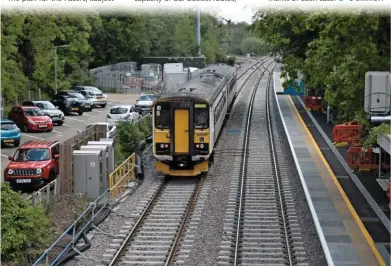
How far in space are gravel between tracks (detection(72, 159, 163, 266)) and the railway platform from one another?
5.32 meters

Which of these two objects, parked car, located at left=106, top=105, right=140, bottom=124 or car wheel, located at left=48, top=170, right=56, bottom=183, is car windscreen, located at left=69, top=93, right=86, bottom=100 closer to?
parked car, located at left=106, top=105, right=140, bottom=124

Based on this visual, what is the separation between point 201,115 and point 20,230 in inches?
379

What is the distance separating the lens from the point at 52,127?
3709 cm

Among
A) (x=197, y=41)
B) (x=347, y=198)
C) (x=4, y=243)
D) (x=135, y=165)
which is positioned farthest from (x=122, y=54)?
(x=4, y=243)

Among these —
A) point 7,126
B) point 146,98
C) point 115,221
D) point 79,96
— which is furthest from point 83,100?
point 115,221

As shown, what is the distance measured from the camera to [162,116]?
23.4 meters

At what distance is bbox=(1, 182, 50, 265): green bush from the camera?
583 inches

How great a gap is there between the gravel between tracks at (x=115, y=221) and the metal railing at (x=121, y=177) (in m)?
0.50

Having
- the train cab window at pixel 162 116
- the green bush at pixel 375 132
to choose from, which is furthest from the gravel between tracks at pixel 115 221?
the green bush at pixel 375 132

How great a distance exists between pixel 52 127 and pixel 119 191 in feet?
53.1

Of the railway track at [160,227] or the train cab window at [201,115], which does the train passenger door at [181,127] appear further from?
the railway track at [160,227]

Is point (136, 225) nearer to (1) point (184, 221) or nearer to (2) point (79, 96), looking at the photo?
(1) point (184, 221)

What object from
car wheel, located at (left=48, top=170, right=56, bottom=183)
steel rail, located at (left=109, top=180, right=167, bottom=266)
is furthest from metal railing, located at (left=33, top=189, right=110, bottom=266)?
car wheel, located at (left=48, top=170, right=56, bottom=183)

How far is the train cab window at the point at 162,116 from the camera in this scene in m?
23.3
